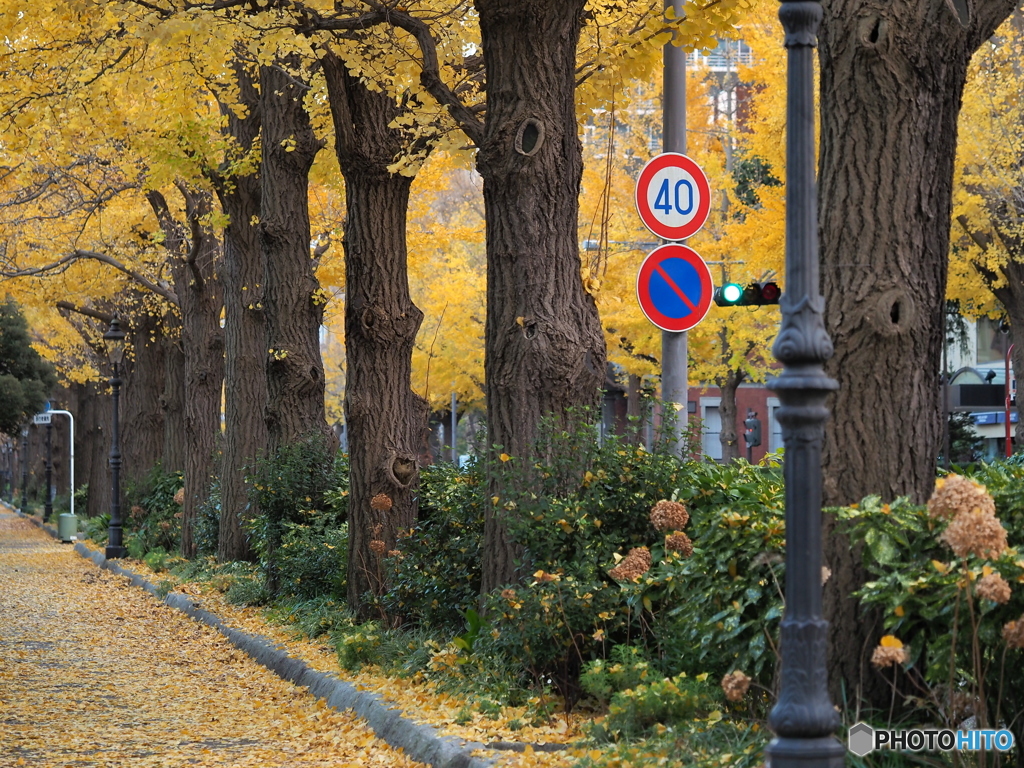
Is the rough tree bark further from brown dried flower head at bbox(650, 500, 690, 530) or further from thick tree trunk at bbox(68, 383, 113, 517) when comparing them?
brown dried flower head at bbox(650, 500, 690, 530)

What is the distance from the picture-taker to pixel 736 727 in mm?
6371

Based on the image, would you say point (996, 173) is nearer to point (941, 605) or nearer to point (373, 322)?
point (373, 322)

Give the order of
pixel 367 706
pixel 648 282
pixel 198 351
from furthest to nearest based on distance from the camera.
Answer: pixel 198 351, pixel 648 282, pixel 367 706

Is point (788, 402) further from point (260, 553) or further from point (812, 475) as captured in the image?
point (260, 553)

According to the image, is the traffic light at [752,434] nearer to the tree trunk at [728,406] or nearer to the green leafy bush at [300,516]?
the tree trunk at [728,406]

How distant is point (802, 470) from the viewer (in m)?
4.69

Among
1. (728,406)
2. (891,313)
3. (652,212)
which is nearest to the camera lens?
(891,313)

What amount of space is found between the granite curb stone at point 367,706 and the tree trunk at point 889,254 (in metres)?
2.10

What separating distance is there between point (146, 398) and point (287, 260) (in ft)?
51.8

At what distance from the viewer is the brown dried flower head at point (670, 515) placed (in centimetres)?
746

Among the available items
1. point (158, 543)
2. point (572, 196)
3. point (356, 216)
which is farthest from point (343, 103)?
point (158, 543)

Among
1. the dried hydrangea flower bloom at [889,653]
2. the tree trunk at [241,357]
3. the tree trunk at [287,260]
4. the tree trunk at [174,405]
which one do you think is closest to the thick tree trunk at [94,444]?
the tree trunk at [174,405]

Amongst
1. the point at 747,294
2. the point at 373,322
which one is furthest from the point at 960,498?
the point at 747,294

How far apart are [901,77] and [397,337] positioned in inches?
286
